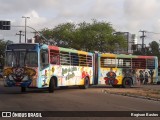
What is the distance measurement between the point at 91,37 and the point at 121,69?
37782 millimetres

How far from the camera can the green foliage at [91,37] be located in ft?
241

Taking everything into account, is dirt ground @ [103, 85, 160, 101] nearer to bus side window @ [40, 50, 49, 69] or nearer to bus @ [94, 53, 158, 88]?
bus @ [94, 53, 158, 88]

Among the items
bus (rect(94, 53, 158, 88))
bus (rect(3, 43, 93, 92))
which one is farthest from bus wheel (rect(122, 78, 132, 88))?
bus (rect(3, 43, 93, 92))

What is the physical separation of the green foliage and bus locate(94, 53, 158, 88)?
115 ft

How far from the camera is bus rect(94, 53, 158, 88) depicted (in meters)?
35.2

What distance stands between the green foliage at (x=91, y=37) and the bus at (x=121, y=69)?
115ft

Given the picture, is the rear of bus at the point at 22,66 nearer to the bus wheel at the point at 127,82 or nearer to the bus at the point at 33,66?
the bus at the point at 33,66

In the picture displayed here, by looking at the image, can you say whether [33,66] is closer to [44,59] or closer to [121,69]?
[44,59]

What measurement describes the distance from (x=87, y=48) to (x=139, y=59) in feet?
121

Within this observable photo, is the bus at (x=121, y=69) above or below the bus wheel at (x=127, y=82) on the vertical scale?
above

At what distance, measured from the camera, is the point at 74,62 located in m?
30.4

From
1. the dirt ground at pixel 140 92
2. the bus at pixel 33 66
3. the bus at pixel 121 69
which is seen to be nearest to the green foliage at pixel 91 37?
the bus at pixel 121 69

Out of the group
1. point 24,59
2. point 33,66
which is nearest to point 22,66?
point 24,59

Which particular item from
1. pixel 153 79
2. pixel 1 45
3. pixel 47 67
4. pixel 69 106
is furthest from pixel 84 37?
pixel 69 106
